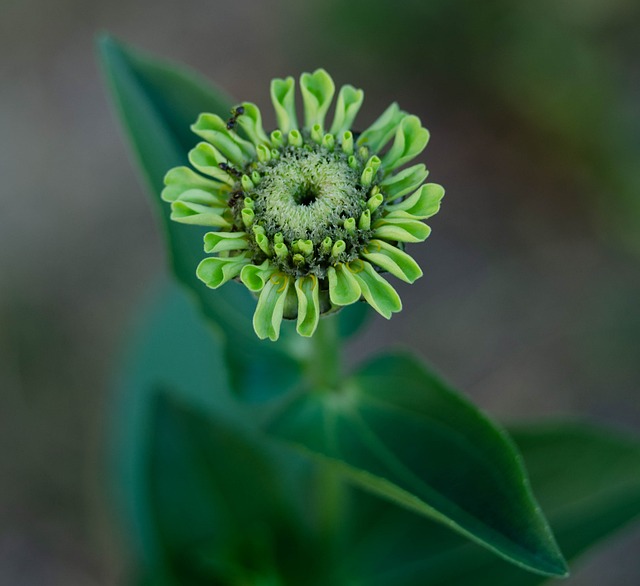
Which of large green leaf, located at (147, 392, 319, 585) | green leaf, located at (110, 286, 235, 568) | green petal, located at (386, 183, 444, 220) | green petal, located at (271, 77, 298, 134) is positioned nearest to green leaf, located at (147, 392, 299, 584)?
large green leaf, located at (147, 392, 319, 585)

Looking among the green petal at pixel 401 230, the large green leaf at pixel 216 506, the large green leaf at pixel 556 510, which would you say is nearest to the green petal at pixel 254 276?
the green petal at pixel 401 230

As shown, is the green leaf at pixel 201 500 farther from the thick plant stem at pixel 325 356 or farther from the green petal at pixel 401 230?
the green petal at pixel 401 230

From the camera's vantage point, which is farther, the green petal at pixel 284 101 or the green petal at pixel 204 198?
the green petal at pixel 284 101

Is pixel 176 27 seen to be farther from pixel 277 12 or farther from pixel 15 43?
pixel 15 43

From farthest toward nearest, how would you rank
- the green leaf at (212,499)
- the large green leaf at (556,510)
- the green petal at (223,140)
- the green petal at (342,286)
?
1. the green leaf at (212,499)
2. the large green leaf at (556,510)
3. the green petal at (223,140)
4. the green petal at (342,286)

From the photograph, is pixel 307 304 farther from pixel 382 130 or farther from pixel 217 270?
pixel 382 130

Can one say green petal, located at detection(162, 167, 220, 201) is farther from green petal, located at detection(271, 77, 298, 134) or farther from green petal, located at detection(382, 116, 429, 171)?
green petal, located at detection(382, 116, 429, 171)

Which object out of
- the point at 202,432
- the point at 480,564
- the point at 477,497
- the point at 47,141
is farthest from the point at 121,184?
the point at 477,497
